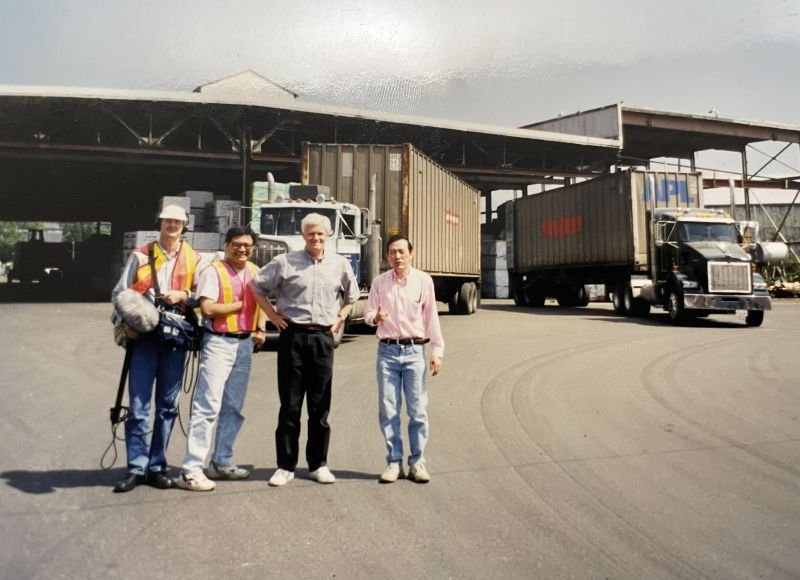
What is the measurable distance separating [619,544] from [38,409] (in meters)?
5.58

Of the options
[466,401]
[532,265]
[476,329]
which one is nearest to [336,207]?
[476,329]

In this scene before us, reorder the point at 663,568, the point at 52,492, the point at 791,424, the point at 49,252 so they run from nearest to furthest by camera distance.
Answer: the point at 663,568 < the point at 52,492 < the point at 791,424 < the point at 49,252

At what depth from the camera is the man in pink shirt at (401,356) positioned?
4207 mm

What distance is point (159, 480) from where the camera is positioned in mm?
3971

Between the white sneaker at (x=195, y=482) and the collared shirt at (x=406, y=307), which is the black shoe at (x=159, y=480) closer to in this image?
the white sneaker at (x=195, y=482)

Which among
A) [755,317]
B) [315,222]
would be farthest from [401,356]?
[755,317]

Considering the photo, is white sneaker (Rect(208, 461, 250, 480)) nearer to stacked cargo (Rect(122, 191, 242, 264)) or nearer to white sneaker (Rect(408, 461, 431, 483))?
white sneaker (Rect(408, 461, 431, 483))

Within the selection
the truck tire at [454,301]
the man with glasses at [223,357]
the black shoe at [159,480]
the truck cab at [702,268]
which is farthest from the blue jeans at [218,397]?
the truck tire at [454,301]

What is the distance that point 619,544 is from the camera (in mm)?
3133

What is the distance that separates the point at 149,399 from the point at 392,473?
164cm


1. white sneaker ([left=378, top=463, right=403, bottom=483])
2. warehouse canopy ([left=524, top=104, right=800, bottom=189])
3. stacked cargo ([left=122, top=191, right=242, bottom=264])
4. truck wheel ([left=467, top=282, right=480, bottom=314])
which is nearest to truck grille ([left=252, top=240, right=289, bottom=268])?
white sneaker ([left=378, top=463, right=403, bottom=483])

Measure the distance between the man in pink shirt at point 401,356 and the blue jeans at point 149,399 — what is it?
51.9 inches

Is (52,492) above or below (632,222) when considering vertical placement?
below

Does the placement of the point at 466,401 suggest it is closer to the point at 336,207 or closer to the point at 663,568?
the point at 663,568
